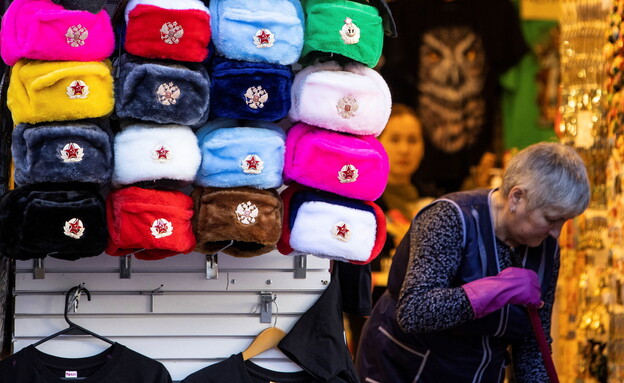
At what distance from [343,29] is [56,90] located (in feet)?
2.29

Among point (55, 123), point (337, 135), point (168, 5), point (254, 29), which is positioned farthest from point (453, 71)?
point (55, 123)

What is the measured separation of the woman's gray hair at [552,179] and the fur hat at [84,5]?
1.12 m

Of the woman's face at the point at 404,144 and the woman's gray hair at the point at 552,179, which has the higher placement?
the woman's gray hair at the point at 552,179

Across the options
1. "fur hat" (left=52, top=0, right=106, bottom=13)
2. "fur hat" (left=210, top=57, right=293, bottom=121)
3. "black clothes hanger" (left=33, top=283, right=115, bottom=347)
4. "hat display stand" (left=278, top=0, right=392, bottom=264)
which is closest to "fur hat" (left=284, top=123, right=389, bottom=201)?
"hat display stand" (left=278, top=0, right=392, bottom=264)

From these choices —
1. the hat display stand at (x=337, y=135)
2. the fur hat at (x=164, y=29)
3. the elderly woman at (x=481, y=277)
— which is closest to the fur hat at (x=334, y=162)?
the hat display stand at (x=337, y=135)

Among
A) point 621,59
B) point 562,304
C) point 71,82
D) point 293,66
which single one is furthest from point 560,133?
point 71,82

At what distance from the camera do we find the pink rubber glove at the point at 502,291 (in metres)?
2.10

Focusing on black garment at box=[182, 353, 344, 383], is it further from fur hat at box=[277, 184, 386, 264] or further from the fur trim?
the fur trim

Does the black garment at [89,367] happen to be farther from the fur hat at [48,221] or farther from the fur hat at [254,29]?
the fur hat at [254,29]

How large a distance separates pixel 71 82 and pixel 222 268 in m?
0.73

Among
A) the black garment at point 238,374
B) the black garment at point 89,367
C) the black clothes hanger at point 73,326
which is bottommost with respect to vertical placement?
the black garment at point 238,374

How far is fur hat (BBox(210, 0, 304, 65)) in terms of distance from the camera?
6.63 ft

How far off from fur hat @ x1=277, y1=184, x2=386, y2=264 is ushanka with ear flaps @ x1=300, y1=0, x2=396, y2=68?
0.36 metres

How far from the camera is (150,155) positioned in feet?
6.55
